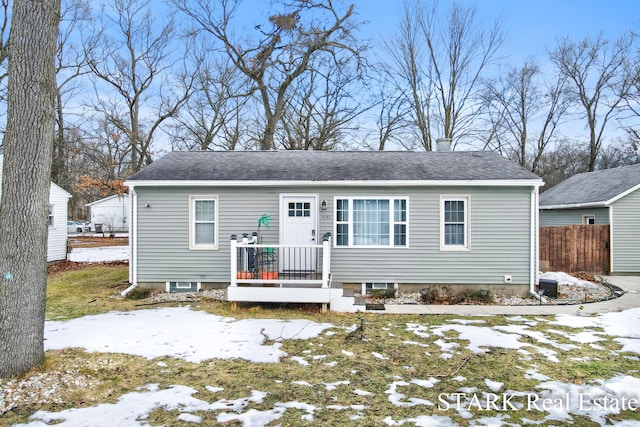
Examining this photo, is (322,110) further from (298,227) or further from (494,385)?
(494,385)

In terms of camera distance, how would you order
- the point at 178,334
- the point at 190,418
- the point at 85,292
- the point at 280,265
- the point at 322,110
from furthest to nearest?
1. the point at 322,110
2. the point at 85,292
3. the point at 280,265
4. the point at 178,334
5. the point at 190,418

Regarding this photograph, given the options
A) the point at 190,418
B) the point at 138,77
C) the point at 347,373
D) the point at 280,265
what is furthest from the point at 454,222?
the point at 138,77

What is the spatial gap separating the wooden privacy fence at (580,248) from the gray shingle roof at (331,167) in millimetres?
5041

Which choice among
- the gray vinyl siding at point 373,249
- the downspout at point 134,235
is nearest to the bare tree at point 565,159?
the gray vinyl siding at point 373,249

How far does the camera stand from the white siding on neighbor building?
581 inches

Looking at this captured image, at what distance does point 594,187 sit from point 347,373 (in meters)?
15.9

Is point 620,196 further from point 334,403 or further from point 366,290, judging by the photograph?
point 334,403

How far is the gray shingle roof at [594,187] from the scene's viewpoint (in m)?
13.4

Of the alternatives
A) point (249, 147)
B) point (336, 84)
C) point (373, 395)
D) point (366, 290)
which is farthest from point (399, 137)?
point (373, 395)

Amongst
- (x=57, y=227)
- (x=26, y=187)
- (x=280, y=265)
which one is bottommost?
(x=280, y=265)

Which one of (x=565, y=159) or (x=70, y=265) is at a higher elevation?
(x=565, y=159)

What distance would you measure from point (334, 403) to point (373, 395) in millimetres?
454

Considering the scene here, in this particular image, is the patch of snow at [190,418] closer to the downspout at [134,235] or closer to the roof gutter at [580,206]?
the downspout at [134,235]

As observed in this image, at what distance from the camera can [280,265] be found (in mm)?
9117
